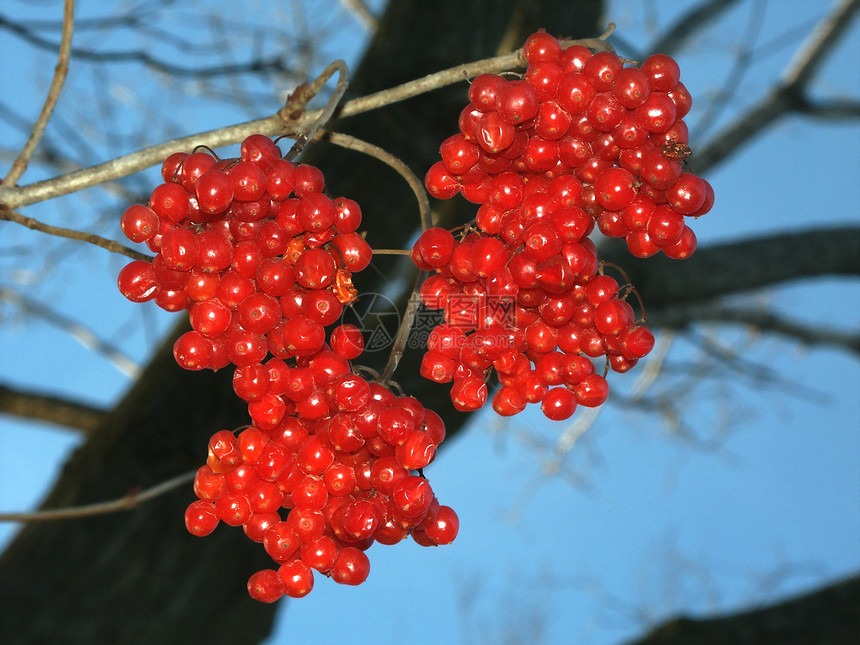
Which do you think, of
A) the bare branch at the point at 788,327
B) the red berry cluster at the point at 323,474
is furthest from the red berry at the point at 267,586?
the bare branch at the point at 788,327

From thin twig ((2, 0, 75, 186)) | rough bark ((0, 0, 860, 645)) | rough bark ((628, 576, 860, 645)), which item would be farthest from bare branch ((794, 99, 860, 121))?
thin twig ((2, 0, 75, 186))

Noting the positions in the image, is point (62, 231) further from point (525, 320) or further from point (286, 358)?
point (525, 320)

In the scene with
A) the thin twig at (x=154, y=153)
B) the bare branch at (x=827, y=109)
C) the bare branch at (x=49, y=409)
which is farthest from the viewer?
the bare branch at (x=827, y=109)

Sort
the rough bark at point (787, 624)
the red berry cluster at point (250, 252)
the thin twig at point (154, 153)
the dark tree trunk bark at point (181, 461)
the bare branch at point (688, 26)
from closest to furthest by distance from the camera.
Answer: the red berry cluster at point (250, 252) < the thin twig at point (154, 153) < the dark tree trunk bark at point (181, 461) < the rough bark at point (787, 624) < the bare branch at point (688, 26)

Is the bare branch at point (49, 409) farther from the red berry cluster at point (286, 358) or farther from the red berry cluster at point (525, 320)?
the red berry cluster at point (525, 320)

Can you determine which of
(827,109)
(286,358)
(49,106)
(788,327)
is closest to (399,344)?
(286,358)

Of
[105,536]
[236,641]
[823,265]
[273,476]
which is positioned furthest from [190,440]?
[823,265]

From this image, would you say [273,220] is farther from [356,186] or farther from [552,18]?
[552,18]
